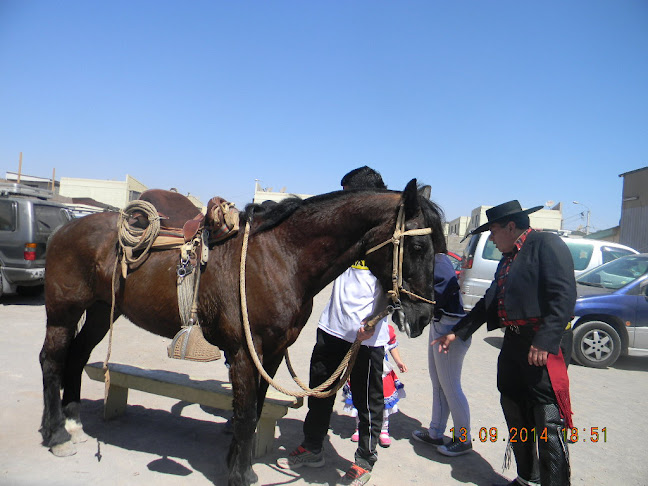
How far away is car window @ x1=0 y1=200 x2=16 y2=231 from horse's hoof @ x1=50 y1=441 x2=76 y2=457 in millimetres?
7177

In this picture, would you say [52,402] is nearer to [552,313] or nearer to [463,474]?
[463,474]

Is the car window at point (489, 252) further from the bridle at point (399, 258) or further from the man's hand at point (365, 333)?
the bridle at point (399, 258)

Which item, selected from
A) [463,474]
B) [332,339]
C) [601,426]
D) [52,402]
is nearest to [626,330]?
[601,426]

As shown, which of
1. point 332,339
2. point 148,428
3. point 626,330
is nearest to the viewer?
point 332,339

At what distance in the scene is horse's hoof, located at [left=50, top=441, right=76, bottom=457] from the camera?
9.99 feet

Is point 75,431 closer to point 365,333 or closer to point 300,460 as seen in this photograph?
point 300,460

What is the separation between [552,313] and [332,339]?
4.97 feet

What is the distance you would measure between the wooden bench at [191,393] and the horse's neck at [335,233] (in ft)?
3.74

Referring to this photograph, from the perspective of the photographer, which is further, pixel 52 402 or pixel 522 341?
pixel 52 402

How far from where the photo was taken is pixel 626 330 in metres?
6.75

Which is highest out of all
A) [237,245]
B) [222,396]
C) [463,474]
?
[237,245]

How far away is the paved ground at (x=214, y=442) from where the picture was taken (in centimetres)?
295

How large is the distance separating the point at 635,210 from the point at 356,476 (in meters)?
22.0

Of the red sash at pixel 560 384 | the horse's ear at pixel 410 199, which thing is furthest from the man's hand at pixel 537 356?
the horse's ear at pixel 410 199
